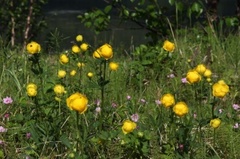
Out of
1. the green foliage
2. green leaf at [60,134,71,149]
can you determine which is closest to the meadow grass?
green leaf at [60,134,71,149]

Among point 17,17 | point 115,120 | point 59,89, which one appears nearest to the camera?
point 59,89

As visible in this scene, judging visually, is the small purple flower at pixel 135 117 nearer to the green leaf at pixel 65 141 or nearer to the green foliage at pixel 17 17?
the green leaf at pixel 65 141

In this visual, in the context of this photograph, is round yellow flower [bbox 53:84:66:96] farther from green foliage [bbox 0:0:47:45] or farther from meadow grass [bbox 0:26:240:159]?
green foliage [bbox 0:0:47:45]

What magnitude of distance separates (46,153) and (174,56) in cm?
166

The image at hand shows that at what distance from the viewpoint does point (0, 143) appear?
2.27 m

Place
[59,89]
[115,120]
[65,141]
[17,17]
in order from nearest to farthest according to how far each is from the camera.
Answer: [65,141], [59,89], [115,120], [17,17]

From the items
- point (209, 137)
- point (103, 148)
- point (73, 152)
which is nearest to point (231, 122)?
point (209, 137)

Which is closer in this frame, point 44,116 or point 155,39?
point 44,116

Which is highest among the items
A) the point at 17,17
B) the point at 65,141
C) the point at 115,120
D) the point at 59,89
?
the point at 59,89

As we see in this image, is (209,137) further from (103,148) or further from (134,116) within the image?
(103,148)

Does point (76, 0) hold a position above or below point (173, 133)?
below

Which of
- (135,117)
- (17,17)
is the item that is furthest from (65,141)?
(17,17)

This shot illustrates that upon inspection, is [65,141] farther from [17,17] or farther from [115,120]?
[17,17]

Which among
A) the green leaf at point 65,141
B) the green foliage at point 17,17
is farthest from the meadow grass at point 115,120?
the green foliage at point 17,17
